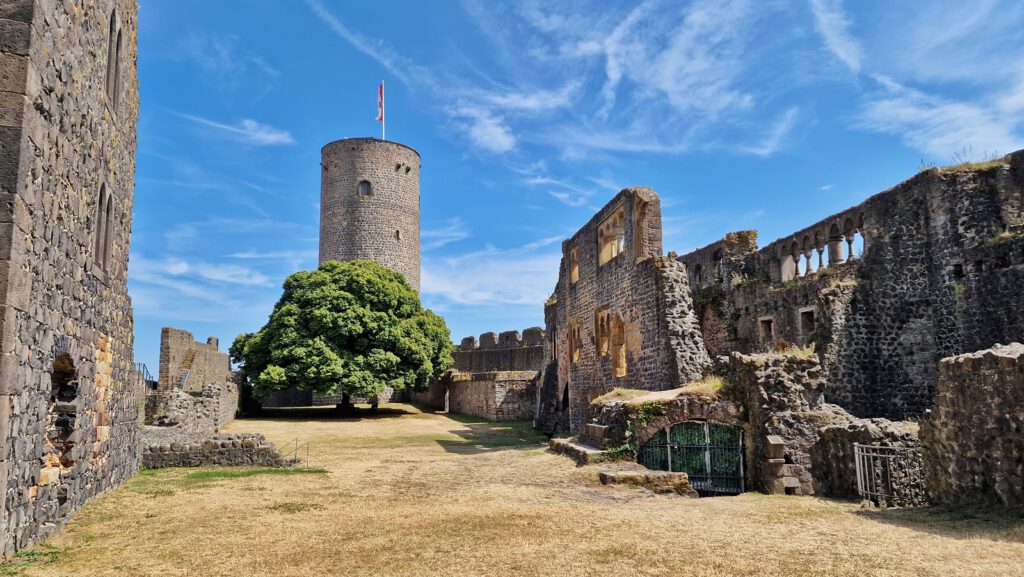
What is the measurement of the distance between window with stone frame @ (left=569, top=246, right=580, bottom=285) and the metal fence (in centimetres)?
1346

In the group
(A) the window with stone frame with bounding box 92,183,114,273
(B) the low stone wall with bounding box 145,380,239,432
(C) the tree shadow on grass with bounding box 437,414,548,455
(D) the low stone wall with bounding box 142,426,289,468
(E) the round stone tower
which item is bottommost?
(C) the tree shadow on grass with bounding box 437,414,548,455

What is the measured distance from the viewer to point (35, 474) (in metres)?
6.47

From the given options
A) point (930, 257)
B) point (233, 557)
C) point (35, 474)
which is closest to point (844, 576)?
point (233, 557)

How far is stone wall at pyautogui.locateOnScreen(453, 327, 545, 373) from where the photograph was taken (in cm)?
3919

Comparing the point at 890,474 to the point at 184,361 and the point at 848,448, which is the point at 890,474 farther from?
the point at 184,361

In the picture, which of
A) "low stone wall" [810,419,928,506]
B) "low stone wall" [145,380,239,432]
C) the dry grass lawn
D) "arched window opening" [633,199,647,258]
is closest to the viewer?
the dry grass lawn

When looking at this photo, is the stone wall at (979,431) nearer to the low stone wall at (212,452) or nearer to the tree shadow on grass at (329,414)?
the low stone wall at (212,452)

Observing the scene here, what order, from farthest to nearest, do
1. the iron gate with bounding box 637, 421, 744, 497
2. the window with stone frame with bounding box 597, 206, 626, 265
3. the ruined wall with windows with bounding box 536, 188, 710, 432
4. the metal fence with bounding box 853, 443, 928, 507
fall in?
1. the window with stone frame with bounding box 597, 206, 626, 265
2. the ruined wall with windows with bounding box 536, 188, 710, 432
3. the iron gate with bounding box 637, 421, 744, 497
4. the metal fence with bounding box 853, 443, 928, 507

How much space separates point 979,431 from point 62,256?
10182mm

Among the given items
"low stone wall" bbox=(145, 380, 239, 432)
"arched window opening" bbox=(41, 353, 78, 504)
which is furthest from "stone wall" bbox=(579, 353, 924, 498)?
"low stone wall" bbox=(145, 380, 239, 432)

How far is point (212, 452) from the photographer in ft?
43.2

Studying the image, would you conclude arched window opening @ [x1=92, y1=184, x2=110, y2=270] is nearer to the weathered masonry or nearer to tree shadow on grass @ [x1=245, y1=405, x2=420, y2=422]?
the weathered masonry

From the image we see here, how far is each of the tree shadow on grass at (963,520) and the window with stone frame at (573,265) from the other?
1500 centimetres

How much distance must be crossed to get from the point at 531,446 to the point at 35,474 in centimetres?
1298
